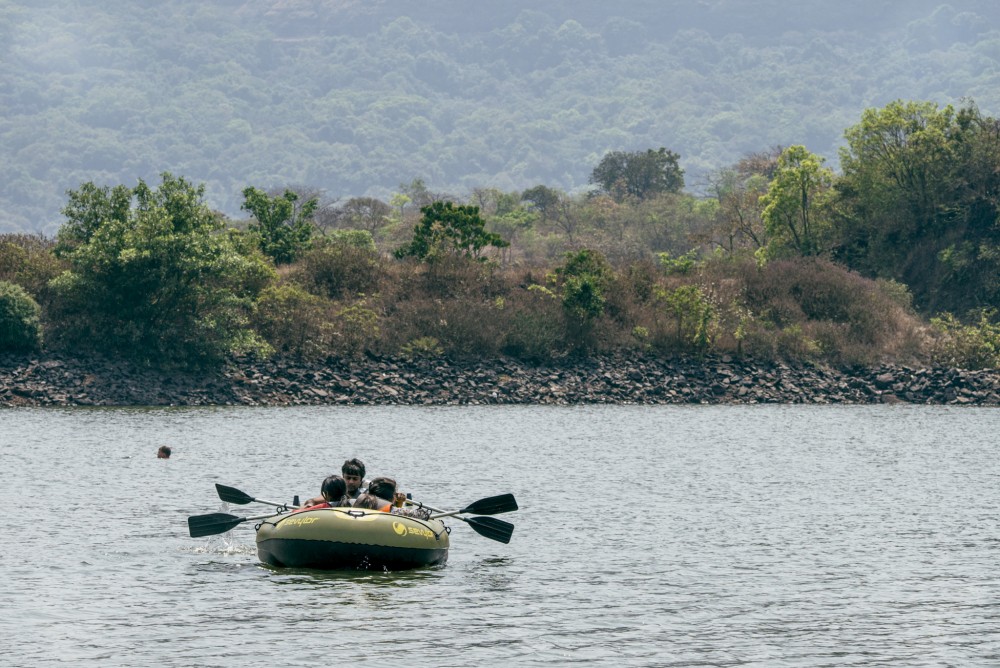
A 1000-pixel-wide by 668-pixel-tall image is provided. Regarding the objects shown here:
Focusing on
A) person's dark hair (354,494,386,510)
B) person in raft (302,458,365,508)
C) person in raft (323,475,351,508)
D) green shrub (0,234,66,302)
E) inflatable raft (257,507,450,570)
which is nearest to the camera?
inflatable raft (257,507,450,570)

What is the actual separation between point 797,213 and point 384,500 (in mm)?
102483

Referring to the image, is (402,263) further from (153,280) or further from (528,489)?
(528,489)

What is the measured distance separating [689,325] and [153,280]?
38990mm

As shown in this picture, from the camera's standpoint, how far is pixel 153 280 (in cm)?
9294

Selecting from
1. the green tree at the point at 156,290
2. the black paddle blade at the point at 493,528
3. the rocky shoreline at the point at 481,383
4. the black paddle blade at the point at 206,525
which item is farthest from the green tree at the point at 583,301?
the black paddle blade at the point at 206,525

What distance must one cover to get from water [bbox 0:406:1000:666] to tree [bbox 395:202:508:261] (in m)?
46.4

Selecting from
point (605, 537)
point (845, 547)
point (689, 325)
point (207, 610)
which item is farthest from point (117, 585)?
point (689, 325)

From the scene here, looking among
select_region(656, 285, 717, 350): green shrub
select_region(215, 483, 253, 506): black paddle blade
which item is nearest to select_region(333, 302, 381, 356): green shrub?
select_region(656, 285, 717, 350): green shrub

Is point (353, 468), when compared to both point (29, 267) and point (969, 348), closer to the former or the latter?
point (29, 267)

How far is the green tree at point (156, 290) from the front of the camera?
305ft

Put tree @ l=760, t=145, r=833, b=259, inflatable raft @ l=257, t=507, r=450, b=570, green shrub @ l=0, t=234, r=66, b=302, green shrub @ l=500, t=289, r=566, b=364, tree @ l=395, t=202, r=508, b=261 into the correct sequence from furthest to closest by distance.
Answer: tree @ l=760, t=145, r=833, b=259 < tree @ l=395, t=202, r=508, b=261 < green shrub @ l=500, t=289, r=566, b=364 < green shrub @ l=0, t=234, r=66, b=302 < inflatable raft @ l=257, t=507, r=450, b=570

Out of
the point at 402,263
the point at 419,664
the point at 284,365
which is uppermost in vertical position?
the point at 402,263

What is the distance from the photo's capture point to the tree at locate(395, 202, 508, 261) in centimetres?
11588

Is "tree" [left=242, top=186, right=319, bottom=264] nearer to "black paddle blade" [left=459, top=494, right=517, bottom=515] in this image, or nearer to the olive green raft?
"black paddle blade" [left=459, top=494, right=517, bottom=515]
